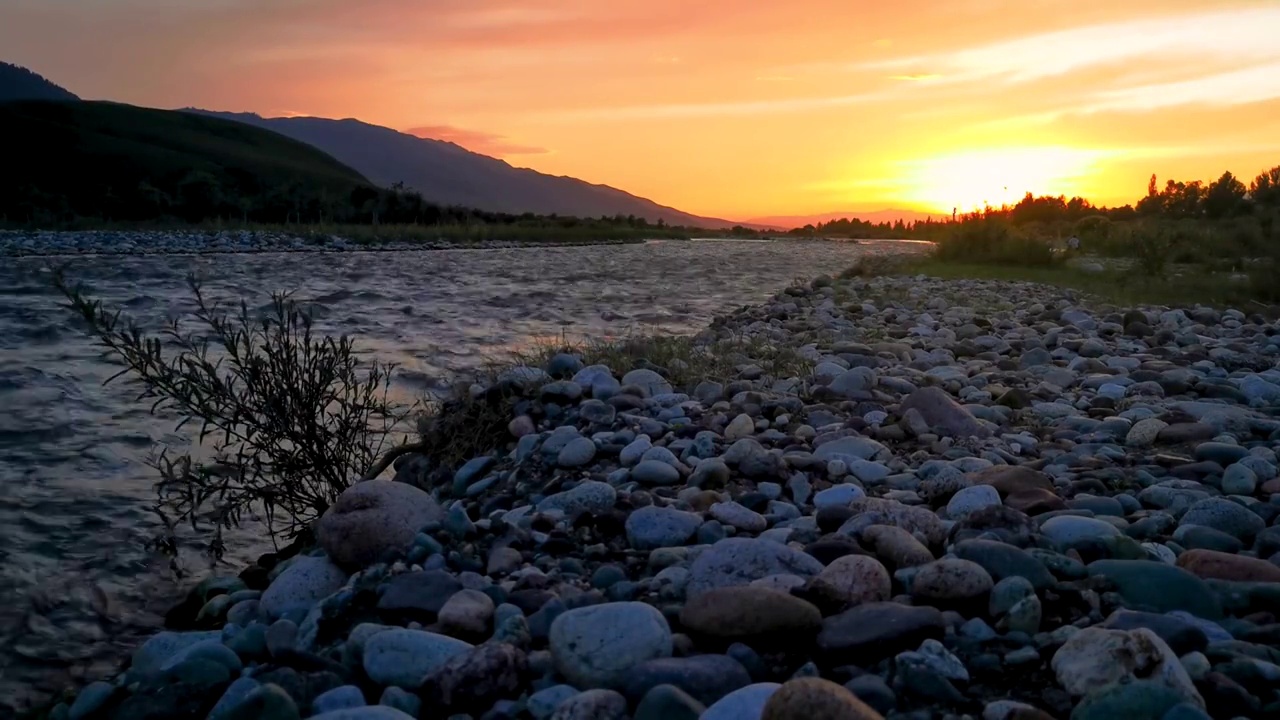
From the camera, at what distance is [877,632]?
2070 mm

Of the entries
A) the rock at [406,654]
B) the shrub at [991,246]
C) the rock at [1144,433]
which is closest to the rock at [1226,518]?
the rock at [1144,433]

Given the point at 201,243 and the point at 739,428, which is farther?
the point at 201,243

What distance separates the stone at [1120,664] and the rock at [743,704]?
0.61 m

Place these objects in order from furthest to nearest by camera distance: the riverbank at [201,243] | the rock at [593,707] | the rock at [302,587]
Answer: the riverbank at [201,243]
the rock at [302,587]
the rock at [593,707]

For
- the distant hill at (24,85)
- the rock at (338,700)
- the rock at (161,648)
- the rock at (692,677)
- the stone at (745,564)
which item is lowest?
the rock at (161,648)

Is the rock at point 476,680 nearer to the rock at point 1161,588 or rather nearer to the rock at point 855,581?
the rock at point 855,581

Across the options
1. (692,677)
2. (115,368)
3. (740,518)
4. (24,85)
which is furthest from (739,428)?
(24,85)

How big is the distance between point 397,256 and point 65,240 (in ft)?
29.6

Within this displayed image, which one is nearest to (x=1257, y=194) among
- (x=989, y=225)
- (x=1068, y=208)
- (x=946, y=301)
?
(x=1068, y=208)

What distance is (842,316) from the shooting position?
872 cm

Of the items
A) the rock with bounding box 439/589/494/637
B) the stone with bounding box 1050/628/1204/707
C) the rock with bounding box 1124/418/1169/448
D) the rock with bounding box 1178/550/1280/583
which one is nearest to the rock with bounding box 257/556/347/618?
the rock with bounding box 439/589/494/637

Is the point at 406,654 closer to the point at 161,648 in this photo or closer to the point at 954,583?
the point at 161,648

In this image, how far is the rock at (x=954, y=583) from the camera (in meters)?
2.23

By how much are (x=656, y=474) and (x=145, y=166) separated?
73.5m
